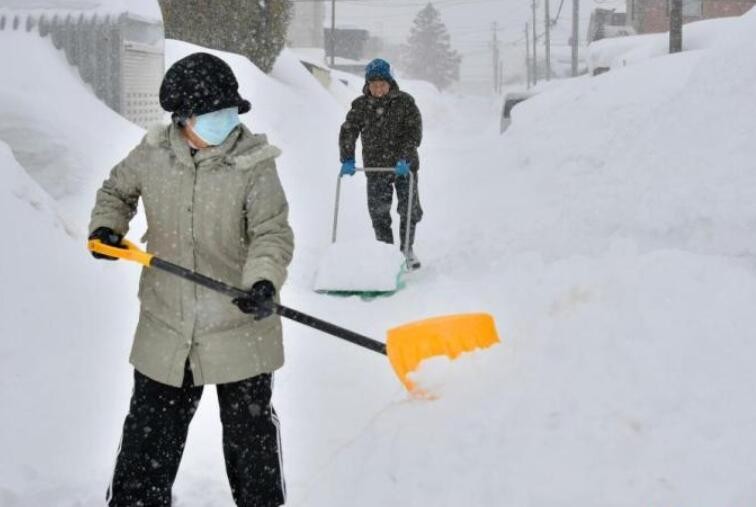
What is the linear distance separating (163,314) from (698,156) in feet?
13.6

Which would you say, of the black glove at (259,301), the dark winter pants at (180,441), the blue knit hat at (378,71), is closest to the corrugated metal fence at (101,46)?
the blue knit hat at (378,71)

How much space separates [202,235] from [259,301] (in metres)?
0.34

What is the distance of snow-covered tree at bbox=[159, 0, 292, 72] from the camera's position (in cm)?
1891

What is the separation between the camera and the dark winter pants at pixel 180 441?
2.72 metres

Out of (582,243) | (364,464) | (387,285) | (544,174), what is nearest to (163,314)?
(364,464)

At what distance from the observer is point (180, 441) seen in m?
2.82

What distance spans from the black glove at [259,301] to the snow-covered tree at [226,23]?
17447 mm

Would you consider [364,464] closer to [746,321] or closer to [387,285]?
[746,321]

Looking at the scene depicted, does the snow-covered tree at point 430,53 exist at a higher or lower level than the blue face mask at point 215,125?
higher

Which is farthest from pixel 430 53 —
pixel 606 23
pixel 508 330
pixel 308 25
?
pixel 508 330

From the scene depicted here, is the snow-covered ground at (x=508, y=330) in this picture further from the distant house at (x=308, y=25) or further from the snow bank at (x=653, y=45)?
the distant house at (x=308, y=25)

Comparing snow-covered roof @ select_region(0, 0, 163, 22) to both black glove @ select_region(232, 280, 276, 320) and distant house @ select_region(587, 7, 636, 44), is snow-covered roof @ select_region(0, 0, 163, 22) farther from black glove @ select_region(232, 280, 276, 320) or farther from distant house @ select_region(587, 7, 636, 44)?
distant house @ select_region(587, 7, 636, 44)

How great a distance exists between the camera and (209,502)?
10.5 ft

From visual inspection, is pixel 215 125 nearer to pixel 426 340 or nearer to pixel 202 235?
pixel 202 235
